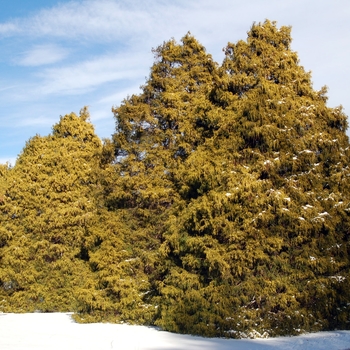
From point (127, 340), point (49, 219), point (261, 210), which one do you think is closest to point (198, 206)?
point (261, 210)

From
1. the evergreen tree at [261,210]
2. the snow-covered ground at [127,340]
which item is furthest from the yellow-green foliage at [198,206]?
the snow-covered ground at [127,340]

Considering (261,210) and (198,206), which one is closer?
(261,210)

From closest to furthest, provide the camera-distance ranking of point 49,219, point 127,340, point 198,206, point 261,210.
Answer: point 127,340
point 261,210
point 198,206
point 49,219

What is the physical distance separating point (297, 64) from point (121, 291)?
945 cm

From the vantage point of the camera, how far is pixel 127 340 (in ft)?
32.2

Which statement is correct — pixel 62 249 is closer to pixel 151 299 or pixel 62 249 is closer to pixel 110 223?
pixel 110 223

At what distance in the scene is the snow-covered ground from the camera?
8.85 metres

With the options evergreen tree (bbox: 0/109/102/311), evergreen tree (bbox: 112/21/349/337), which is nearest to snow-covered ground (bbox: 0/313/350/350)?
evergreen tree (bbox: 112/21/349/337)

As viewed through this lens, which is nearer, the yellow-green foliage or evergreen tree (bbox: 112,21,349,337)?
evergreen tree (bbox: 112,21,349,337)

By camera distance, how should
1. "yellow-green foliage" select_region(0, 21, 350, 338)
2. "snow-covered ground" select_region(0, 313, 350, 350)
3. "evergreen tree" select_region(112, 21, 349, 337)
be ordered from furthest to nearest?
"yellow-green foliage" select_region(0, 21, 350, 338) → "evergreen tree" select_region(112, 21, 349, 337) → "snow-covered ground" select_region(0, 313, 350, 350)

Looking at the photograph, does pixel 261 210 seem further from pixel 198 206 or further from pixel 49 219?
pixel 49 219

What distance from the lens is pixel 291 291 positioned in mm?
10102

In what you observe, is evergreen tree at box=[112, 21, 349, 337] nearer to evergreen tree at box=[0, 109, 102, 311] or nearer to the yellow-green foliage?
the yellow-green foliage

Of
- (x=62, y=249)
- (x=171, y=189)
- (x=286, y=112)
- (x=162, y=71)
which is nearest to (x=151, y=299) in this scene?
(x=171, y=189)
